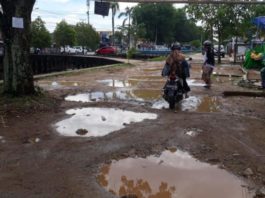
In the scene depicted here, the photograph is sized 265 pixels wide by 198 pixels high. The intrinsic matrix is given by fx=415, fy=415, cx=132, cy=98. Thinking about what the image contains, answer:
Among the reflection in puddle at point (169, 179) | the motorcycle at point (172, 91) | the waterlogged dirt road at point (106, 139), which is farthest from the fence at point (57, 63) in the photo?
the reflection in puddle at point (169, 179)

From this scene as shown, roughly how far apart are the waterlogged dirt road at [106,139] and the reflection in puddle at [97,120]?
0.02 m

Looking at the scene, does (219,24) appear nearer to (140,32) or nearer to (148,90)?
(148,90)

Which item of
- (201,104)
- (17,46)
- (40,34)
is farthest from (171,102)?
(40,34)

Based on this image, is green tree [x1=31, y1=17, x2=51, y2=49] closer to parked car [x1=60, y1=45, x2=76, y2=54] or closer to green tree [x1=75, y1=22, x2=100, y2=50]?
parked car [x1=60, y1=45, x2=76, y2=54]

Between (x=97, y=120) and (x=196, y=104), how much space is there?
3328mm

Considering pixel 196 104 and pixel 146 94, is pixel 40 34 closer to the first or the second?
pixel 146 94

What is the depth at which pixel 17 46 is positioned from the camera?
33.8 feet

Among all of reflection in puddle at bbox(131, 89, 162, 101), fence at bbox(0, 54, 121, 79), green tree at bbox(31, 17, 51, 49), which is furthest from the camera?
green tree at bbox(31, 17, 51, 49)

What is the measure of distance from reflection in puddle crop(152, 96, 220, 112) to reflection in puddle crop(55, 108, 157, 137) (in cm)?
129

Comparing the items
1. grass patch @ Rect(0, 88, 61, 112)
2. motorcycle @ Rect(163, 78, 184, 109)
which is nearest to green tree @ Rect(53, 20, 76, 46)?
grass patch @ Rect(0, 88, 61, 112)

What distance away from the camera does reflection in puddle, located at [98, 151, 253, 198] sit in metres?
5.05

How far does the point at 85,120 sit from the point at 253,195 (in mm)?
4602

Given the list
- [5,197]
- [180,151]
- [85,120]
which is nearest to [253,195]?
[180,151]

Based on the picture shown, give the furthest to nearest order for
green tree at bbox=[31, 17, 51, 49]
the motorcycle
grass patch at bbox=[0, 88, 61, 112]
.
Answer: green tree at bbox=[31, 17, 51, 49], the motorcycle, grass patch at bbox=[0, 88, 61, 112]
